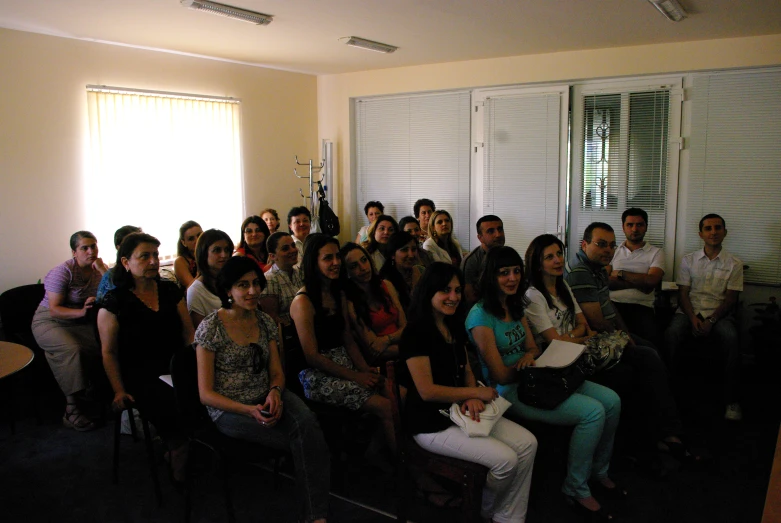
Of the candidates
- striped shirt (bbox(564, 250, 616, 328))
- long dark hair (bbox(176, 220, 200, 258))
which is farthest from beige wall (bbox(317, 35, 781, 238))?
long dark hair (bbox(176, 220, 200, 258))

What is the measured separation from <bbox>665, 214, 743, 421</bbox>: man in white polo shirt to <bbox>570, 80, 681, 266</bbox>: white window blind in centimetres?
84

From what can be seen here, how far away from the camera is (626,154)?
5.87 meters

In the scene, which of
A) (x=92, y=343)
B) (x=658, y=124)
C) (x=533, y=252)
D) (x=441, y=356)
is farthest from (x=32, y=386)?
(x=658, y=124)

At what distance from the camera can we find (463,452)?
2.64m

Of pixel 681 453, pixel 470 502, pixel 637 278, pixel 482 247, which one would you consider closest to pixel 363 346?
pixel 470 502

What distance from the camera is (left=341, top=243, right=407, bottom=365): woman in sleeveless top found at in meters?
3.51

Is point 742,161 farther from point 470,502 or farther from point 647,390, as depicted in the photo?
point 470,502

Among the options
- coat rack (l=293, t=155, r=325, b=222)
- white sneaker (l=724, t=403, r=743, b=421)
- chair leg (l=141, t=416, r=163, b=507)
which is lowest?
white sneaker (l=724, t=403, r=743, b=421)

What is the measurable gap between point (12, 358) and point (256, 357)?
126cm

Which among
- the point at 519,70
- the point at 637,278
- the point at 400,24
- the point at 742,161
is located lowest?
the point at 637,278

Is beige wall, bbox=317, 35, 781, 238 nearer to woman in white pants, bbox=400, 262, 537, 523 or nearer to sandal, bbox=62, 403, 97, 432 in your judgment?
woman in white pants, bbox=400, 262, 537, 523

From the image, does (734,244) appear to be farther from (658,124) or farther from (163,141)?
(163,141)

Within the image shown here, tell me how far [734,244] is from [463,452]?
4045 mm

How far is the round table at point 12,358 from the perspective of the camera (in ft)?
9.55
